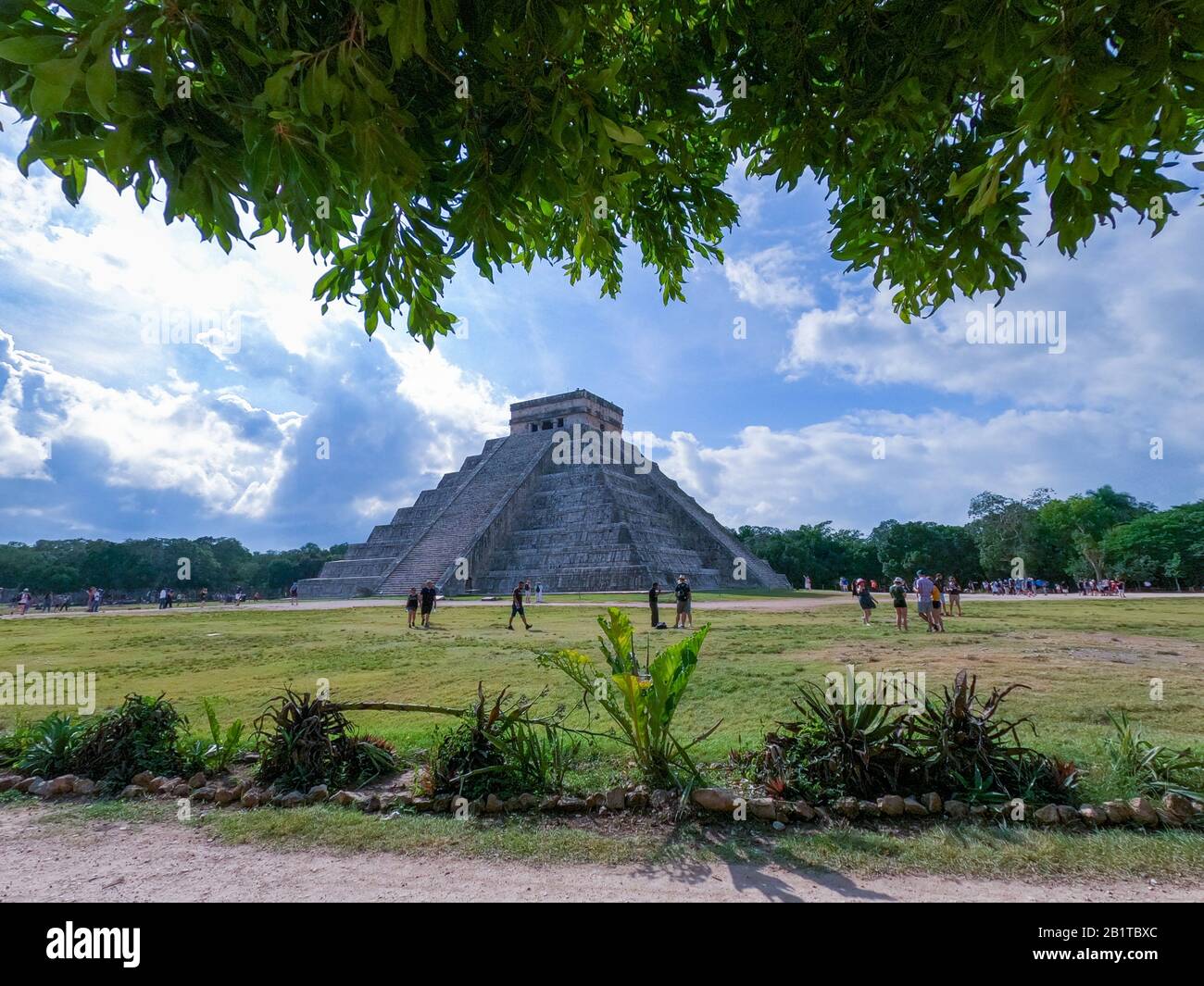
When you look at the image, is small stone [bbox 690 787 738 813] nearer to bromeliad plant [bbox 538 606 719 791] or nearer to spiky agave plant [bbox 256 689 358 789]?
bromeliad plant [bbox 538 606 719 791]

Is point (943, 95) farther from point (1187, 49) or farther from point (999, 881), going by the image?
point (999, 881)

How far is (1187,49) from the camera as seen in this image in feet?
8.23

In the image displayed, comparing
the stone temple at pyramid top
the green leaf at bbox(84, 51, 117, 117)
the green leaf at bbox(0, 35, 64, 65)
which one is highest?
the stone temple at pyramid top

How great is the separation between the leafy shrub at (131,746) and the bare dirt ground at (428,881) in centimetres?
123

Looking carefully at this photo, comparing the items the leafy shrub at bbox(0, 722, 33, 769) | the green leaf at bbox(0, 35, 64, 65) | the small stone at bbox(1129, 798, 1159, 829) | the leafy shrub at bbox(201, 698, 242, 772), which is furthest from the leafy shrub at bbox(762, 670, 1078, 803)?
the leafy shrub at bbox(0, 722, 33, 769)

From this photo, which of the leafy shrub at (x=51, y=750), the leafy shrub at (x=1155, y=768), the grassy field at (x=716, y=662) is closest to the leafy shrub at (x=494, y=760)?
the grassy field at (x=716, y=662)

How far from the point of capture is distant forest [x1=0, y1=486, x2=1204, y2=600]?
5222cm

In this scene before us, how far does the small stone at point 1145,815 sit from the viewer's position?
3539 millimetres

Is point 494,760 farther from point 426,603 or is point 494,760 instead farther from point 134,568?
point 134,568

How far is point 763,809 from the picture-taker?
3.81 metres

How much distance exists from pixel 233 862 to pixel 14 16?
378 centimetres

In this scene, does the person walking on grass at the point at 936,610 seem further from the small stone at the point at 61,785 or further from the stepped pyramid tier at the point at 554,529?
the stepped pyramid tier at the point at 554,529

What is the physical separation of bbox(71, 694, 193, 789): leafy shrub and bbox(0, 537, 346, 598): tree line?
54405 millimetres
